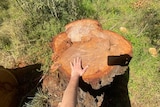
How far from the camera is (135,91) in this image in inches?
150

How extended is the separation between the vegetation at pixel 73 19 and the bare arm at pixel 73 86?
3.71 feet

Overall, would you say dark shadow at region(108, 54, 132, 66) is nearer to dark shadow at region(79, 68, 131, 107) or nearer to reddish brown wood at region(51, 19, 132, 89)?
reddish brown wood at region(51, 19, 132, 89)

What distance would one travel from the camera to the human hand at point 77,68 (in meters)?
2.77

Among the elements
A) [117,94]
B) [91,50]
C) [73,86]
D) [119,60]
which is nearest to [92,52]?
[91,50]

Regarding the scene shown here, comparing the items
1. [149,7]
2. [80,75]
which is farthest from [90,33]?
[149,7]

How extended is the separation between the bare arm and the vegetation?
1.13 m

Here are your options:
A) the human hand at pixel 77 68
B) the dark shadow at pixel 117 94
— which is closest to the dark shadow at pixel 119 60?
the human hand at pixel 77 68

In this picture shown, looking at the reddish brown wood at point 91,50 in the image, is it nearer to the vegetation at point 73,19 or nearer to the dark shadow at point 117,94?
the dark shadow at point 117,94

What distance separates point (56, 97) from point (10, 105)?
0.58 meters

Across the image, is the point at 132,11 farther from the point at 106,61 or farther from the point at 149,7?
the point at 106,61

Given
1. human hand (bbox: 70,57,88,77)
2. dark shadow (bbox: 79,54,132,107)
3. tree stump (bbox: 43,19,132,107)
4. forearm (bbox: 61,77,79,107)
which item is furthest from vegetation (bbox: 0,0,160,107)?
forearm (bbox: 61,77,79,107)

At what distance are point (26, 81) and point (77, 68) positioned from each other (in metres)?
1.34

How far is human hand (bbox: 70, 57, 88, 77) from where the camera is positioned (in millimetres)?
2771

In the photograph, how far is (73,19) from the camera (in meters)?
4.26
